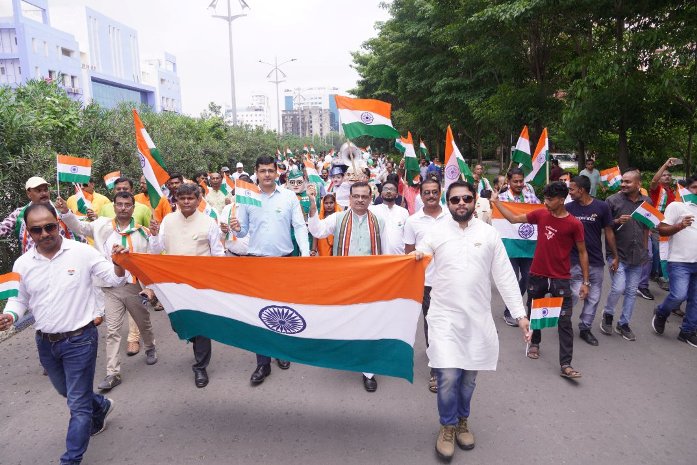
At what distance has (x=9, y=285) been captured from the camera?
328cm

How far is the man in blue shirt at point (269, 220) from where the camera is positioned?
5.03 metres

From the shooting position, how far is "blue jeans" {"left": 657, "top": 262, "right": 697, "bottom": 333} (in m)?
5.57

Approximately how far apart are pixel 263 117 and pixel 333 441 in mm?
178775

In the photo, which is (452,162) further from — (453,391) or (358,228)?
(453,391)

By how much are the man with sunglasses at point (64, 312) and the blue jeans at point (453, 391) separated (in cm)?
248

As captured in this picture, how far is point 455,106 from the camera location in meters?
21.5

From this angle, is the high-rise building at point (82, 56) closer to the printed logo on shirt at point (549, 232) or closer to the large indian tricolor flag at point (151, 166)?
the large indian tricolor flag at point (151, 166)

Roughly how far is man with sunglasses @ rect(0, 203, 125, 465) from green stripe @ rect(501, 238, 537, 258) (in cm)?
513

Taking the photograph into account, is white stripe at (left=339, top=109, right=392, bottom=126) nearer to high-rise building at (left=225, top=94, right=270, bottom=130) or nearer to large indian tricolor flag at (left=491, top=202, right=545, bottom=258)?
large indian tricolor flag at (left=491, top=202, right=545, bottom=258)

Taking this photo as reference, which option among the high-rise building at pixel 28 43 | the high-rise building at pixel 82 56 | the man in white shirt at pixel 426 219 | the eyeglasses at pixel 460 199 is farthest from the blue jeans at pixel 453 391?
the high-rise building at pixel 28 43

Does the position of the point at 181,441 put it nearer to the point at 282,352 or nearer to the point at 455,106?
the point at 282,352

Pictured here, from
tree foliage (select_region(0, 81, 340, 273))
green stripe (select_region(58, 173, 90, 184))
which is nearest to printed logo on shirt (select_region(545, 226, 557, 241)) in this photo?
green stripe (select_region(58, 173, 90, 184))

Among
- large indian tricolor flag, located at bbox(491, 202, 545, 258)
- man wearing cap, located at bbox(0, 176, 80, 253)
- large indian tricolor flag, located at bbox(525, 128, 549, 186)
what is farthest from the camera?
large indian tricolor flag, located at bbox(525, 128, 549, 186)

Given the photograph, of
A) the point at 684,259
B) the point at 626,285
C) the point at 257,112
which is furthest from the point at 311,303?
the point at 257,112
